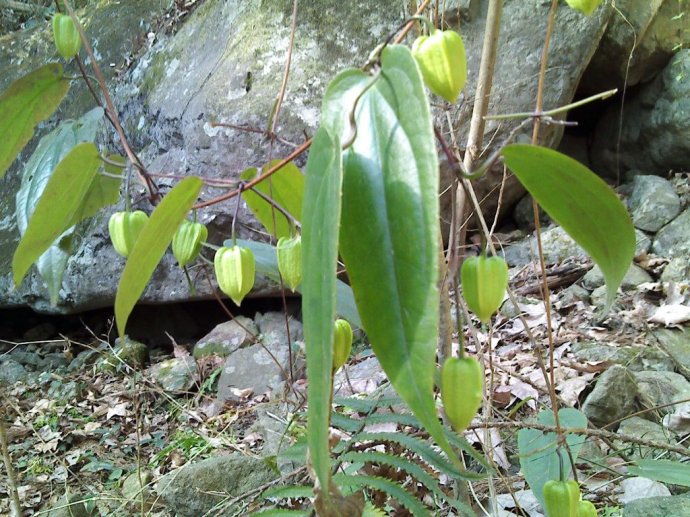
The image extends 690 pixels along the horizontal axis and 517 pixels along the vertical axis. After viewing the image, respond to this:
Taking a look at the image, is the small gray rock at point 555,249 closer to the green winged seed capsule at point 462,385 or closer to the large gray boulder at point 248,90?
the large gray boulder at point 248,90

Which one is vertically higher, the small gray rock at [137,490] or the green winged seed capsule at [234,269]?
the green winged seed capsule at [234,269]

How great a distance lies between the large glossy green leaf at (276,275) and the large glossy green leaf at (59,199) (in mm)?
217

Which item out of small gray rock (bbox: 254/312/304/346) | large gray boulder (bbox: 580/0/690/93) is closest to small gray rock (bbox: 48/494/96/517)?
small gray rock (bbox: 254/312/304/346)

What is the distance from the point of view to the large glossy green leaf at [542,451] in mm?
833

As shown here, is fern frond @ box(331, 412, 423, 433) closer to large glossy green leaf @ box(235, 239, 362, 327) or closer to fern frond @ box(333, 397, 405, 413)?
fern frond @ box(333, 397, 405, 413)

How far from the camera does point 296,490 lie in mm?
874

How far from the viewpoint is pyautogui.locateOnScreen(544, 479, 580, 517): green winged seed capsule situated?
67cm

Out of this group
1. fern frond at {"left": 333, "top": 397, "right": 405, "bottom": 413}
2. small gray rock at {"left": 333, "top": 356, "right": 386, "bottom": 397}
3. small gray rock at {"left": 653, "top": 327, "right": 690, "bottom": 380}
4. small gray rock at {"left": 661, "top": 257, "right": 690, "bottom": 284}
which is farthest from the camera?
small gray rock at {"left": 661, "top": 257, "right": 690, "bottom": 284}

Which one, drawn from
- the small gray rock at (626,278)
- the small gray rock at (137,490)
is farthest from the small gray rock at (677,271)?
the small gray rock at (137,490)

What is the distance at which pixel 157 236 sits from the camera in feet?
1.57

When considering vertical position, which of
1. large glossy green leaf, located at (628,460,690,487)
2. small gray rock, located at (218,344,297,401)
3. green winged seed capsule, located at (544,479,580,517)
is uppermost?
green winged seed capsule, located at (544,479,580,517)

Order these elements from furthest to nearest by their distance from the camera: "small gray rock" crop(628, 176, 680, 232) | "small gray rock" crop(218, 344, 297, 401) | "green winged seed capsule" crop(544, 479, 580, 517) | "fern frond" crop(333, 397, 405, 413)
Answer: "small gray rock" crop(628, 176, 680, 232) → "small gray rock" crop(218, 344, 297, 401) → "fern frond" crop(333, 397, 405, 413) → "green winged seed capsule" crop(544, 479, 580, 517)

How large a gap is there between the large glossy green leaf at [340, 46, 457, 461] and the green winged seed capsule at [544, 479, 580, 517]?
1.19ft

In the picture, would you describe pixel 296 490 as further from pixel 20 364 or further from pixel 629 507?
pixel 20 364
